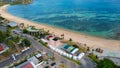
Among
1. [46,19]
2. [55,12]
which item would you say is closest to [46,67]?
[46,19]

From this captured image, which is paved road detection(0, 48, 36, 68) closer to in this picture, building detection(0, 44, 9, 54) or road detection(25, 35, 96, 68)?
road detection(25, 35, 96, 68)

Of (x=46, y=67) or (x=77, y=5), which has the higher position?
(x=77, y=5)

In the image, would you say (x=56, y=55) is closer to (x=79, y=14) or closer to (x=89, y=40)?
(x=89, y=40)

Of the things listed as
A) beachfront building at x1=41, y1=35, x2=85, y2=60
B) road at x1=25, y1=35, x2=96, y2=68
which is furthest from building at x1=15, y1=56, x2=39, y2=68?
beachfront building at x1=41, y1=35, x2=85, y2=60

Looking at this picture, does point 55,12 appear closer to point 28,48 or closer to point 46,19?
point 46,19

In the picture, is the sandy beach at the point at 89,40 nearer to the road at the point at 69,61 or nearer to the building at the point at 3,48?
the road at the point at 69,61

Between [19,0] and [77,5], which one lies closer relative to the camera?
[77,5]

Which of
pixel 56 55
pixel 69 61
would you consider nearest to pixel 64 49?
pixel 56 55

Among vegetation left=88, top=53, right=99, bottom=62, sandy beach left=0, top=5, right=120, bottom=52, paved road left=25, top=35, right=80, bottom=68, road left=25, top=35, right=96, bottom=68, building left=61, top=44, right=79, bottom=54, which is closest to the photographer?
road left=25, top=35, right=96, bottom=68

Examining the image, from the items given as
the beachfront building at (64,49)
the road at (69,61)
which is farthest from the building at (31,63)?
the beachfront building at (64,49)
